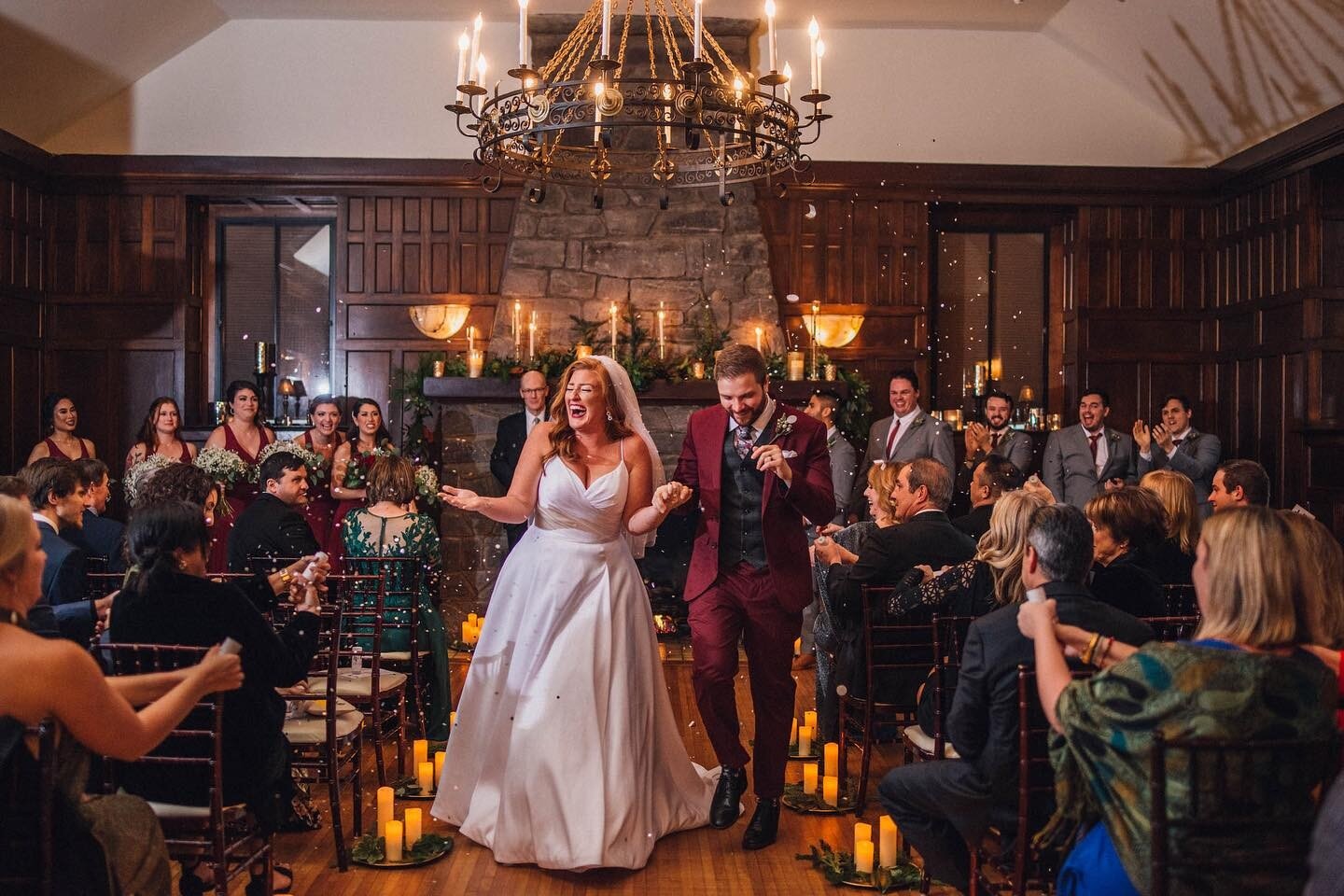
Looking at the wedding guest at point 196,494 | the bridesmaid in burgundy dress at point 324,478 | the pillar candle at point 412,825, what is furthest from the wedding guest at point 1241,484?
the bridesmaid in burgundy dress at point 324,478

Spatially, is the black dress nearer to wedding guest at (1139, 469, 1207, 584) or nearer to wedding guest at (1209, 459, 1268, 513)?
wedding guest at (1139, 469, 1207, 584)

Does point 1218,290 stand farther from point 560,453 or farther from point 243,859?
point 243,859

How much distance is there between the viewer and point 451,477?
28.8ft

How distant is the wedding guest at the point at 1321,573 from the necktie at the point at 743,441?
2.13 meters

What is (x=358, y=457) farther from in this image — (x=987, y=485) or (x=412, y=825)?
(x=987, y=485)

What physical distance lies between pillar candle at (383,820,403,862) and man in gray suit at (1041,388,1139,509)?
19.3 ft

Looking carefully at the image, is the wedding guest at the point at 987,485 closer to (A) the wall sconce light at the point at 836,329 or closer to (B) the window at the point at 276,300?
(A) the wall sconce light at the point at 836,329

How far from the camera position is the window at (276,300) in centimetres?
1004

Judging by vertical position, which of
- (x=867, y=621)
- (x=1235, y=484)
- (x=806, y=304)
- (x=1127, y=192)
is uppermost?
(x=1127, y=192)

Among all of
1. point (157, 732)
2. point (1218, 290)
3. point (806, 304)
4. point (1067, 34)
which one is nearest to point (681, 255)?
point (806, 304)

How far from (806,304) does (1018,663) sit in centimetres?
710

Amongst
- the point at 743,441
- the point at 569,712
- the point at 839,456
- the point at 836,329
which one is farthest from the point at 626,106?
the point at 836,329

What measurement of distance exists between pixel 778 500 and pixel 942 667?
2.86ft

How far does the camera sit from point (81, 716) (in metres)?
2.07
